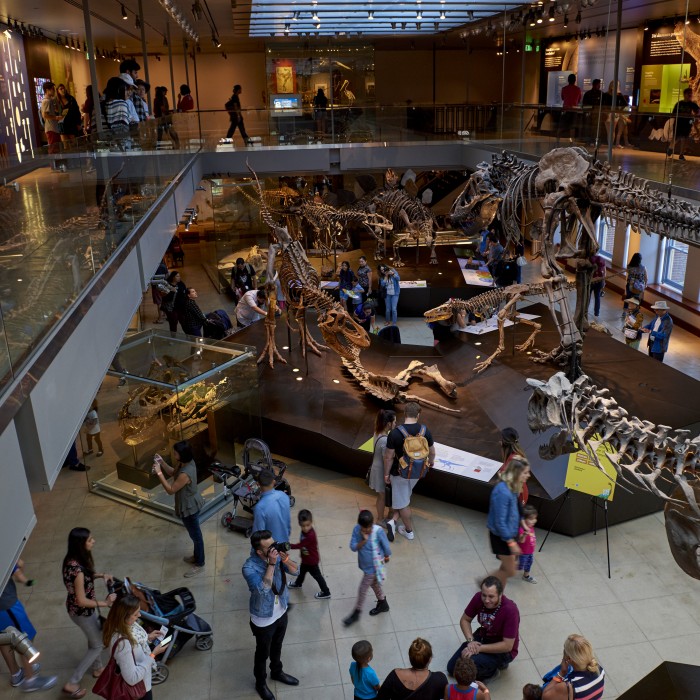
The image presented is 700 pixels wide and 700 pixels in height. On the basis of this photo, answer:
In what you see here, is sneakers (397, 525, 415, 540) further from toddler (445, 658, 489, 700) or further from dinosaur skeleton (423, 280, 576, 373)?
dinosaur skeleton (423, 280, 576, 373)

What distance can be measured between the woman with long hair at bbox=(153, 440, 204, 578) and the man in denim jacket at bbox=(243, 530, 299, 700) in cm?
172

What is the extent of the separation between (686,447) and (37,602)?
594 cm

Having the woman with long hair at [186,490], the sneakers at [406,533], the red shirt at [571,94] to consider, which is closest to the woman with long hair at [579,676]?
the sneakers at [406,533]

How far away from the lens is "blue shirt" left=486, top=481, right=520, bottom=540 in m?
6.49

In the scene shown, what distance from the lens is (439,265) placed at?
58.2 feet

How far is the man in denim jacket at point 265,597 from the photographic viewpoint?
5449 millimetres

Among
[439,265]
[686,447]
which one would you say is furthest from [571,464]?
[439,265]

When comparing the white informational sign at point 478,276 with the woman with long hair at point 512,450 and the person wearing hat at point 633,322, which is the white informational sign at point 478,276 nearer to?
the person wearing hat at point 633,322

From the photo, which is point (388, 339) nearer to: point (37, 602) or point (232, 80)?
point (37, 602)

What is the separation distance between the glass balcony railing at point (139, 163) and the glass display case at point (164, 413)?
1783mm

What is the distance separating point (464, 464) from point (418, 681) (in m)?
4.04

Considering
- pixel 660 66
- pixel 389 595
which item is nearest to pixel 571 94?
pixel 660 66

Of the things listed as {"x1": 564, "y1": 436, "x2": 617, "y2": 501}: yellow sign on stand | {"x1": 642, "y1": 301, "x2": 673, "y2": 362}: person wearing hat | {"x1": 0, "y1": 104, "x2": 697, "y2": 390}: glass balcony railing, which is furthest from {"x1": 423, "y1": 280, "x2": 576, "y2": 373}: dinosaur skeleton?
{"x1": 564, "y1": 436, "x2": 617, "y2": 501}: yellow sign on stand

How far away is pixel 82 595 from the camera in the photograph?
18.6ft
